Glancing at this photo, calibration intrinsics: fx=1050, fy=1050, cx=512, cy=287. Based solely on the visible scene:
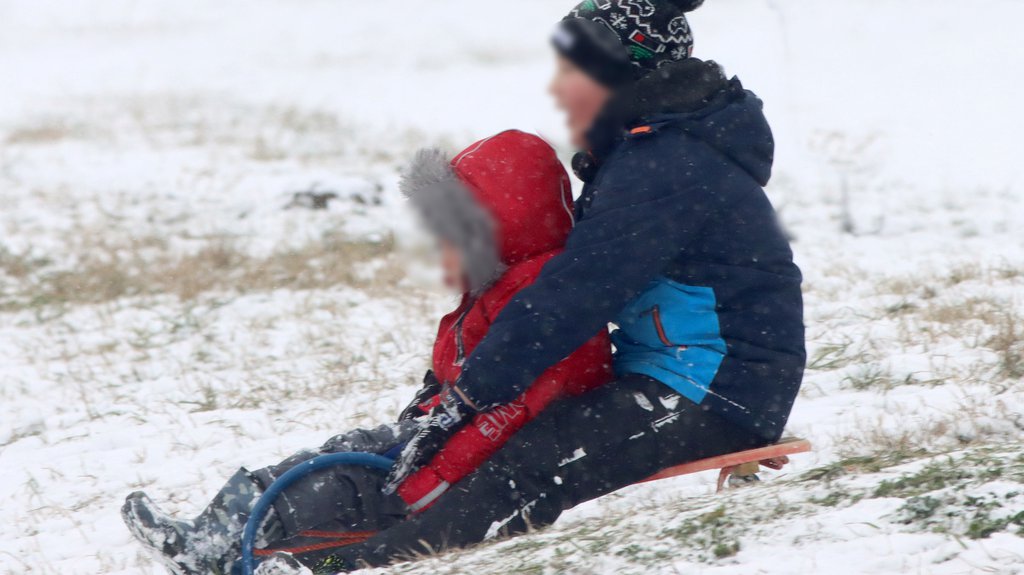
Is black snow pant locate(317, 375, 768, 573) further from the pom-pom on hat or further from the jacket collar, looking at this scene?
the pom-pom on hat

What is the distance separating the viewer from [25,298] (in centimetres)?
744

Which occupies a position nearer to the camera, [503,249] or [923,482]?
[923,482]

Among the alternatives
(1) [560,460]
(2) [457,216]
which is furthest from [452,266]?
(1) [560,460]

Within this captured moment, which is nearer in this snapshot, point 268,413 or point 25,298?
point 268,413

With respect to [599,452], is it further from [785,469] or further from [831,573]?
[785,469]

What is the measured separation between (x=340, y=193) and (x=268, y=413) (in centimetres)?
502

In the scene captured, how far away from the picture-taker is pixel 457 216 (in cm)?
305

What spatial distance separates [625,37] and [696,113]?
1.00 feet

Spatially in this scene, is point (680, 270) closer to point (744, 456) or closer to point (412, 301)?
point (744, 456)

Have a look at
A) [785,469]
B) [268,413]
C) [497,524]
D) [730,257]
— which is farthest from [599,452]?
[268,413]

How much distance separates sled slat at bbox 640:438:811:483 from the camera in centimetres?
296

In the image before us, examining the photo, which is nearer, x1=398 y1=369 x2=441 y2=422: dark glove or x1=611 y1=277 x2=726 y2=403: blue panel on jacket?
x1=611 y1=277 x2=726 y2=403: blue panel on jacket

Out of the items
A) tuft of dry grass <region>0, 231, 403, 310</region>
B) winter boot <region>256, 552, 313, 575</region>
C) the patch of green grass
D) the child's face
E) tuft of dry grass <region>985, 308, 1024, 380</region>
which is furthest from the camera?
tuft of dry grass <region>0, 231, 403, 310</region>

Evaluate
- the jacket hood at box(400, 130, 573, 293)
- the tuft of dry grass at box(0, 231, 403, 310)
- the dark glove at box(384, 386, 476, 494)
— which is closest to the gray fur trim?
the jacket hood at box(400, 130, 573, 293)
